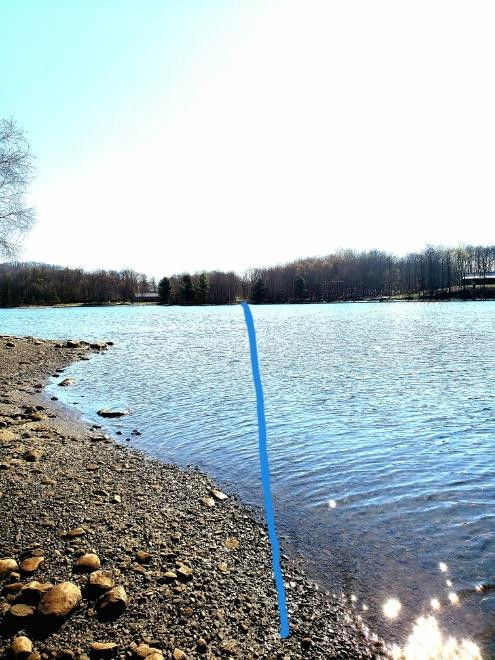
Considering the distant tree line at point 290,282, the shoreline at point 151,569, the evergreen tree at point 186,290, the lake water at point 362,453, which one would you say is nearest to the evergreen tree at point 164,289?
the distant tree line at point 290,282

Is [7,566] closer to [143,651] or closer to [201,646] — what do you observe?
[143,651]

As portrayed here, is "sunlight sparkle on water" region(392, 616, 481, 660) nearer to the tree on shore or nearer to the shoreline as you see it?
the shoreline

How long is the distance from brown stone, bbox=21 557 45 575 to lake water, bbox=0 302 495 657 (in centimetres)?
402

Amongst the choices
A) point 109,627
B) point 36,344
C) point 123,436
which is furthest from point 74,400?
point 36,344

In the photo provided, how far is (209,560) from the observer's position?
6379 millimetres

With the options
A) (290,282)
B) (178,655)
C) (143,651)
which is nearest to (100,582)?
(143,651)

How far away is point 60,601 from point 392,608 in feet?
→ 14.0

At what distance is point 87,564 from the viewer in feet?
18.5

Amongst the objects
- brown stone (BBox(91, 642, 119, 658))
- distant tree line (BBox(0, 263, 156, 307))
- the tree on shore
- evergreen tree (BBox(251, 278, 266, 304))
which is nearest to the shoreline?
brown stone (BBox(91, 642, 119, 658))

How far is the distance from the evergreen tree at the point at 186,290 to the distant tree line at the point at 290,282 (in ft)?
1.13

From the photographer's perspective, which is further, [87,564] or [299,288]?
[299,288]

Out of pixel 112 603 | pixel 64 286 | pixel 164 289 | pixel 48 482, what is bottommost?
pixel 112 603

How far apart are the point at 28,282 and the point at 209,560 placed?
580 feet

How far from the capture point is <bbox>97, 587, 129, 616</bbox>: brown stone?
16.1ft
